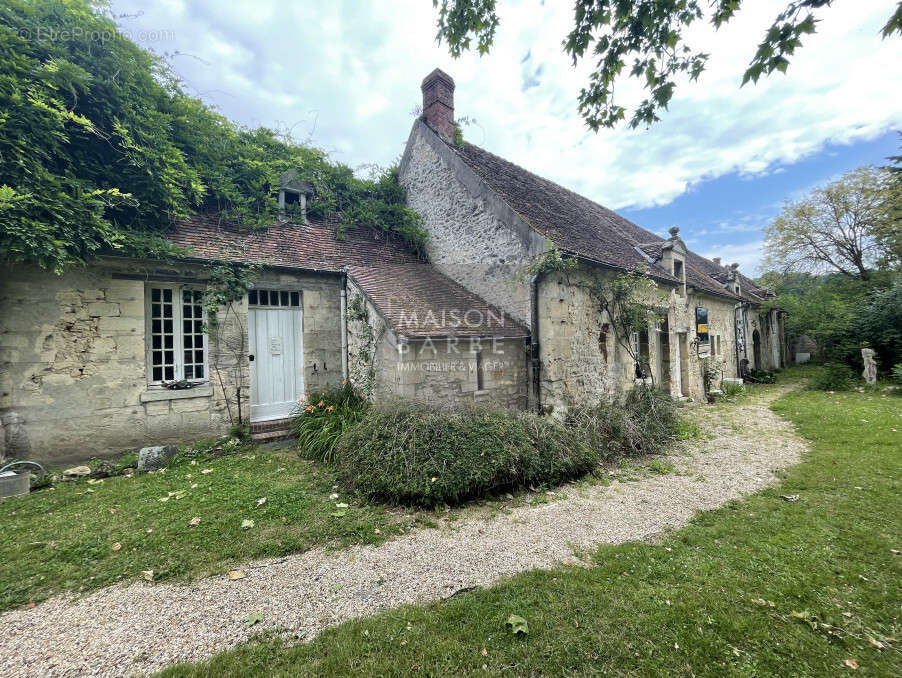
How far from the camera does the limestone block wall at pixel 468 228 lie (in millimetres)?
7477

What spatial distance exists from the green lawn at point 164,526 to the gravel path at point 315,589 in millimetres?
255

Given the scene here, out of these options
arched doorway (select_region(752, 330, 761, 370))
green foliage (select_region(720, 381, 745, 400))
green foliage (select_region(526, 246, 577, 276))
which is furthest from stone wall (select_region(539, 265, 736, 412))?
arched doorway (select_region(752, 330, 761, 370))

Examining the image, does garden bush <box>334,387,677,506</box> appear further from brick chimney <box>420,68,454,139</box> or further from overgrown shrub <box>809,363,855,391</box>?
overgrown shrub <box>809,363,855,391</box>

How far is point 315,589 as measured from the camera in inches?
114

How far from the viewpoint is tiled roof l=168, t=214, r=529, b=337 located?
6543 mm

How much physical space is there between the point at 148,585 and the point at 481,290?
714cm

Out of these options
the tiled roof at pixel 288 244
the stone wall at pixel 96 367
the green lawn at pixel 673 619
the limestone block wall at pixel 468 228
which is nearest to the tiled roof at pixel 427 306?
the limestone block wall at pixel 468 228

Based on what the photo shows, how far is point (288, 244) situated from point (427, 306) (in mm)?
3532

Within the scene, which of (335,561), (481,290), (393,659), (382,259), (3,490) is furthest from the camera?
(382,259)

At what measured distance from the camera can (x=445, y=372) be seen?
21.3 ft

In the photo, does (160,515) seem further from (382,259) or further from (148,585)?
(382,259)

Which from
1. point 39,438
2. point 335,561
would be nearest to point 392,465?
point 335,561

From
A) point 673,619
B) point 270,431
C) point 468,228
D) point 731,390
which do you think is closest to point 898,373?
point 731,390

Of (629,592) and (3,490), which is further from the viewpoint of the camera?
(3,490)
